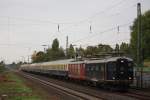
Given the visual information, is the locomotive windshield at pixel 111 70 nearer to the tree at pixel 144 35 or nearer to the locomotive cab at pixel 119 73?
the locomotive cab at pixel 119 73

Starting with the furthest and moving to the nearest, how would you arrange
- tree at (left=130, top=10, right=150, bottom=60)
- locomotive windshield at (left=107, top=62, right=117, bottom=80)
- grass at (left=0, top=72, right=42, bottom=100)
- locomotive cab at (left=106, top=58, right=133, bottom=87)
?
tree at (left=130, top=10, right=150, bottom=60)
locomotive windshield at (left=107, top=62, right=117, bottom=80)
locomotive cab at (left=106, top=58, right=133, bottom=87)
grass at (left=0, top=72, right=42, bottom=100)

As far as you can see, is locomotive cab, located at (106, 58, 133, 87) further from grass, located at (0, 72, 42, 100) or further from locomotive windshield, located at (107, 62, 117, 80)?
grass, located at (0, 72, 42, 100)

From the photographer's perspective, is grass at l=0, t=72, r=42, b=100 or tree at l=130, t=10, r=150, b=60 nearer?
grass at l=0, t=72, r=42, b=100

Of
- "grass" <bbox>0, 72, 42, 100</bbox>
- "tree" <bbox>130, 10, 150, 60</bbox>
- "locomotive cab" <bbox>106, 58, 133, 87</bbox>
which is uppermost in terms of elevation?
"tree" <bbox>130, 10, 150, 60</bbox>

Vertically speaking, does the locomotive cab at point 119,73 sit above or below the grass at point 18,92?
above

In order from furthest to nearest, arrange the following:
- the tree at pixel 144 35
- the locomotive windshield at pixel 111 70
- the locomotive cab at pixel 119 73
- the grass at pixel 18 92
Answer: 1. the tree at pixel 144 35
2. the locomotive windshield at pixel 111 70
3. the locomotive cab at pixel 119 73
4. the grass at pixel 18 92

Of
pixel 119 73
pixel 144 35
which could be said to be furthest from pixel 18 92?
pixel 144 35

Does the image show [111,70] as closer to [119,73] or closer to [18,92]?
[119,73]

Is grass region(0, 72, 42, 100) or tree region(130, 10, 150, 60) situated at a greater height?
tree region(130, 10, 150, 60)

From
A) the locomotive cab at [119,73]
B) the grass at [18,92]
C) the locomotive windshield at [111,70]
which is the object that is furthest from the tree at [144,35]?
the locomotive windshield at [111,70]

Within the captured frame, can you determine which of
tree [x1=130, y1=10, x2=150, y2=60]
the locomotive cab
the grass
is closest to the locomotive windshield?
the locomotive cab

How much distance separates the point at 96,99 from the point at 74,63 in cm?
2536

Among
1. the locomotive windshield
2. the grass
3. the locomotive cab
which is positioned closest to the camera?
the grass

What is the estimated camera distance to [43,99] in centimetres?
2514
